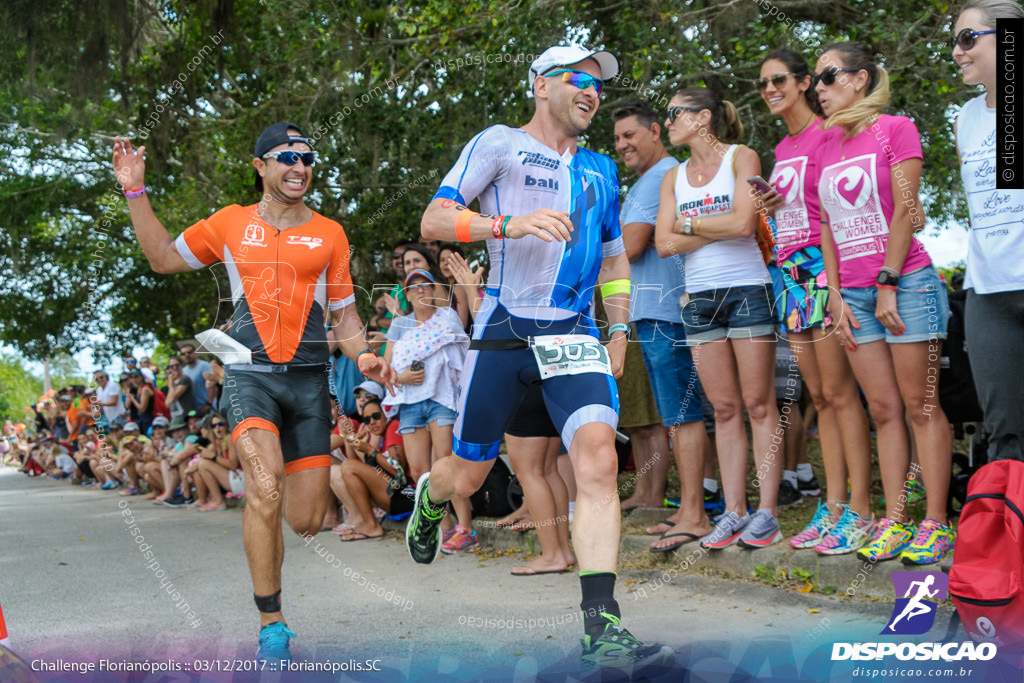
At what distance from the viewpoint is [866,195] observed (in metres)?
5.09

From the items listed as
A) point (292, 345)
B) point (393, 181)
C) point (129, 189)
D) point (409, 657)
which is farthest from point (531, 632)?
point (393, 181)

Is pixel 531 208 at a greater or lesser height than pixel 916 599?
greater

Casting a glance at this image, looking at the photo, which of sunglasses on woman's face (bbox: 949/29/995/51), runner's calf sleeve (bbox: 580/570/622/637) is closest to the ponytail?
sunglasses on woman's face (bbox: 949/29/995/51)

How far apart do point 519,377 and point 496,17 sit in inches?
207

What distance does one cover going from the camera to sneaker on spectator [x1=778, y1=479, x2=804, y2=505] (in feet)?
22.5

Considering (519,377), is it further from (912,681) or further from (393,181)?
(393,181)

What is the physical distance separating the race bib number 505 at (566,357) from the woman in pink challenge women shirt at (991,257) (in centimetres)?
149

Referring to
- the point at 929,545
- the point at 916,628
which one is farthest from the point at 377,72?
the point at 916,628

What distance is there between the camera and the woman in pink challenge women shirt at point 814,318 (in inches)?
205

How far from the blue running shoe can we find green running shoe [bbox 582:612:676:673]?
138 centimetres

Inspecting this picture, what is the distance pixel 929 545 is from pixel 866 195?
5.81ft

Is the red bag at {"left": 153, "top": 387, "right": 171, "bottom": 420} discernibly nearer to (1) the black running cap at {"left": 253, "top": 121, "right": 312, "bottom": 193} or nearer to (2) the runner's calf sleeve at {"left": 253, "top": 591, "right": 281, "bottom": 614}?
(1) the black running cap at {"left": 253, "top": 121, "right": 312, "bottom": 193}

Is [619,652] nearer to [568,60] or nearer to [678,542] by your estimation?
[568,60]

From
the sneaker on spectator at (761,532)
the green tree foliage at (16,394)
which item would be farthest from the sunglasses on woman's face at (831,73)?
the green tree foliage at (16,394)
